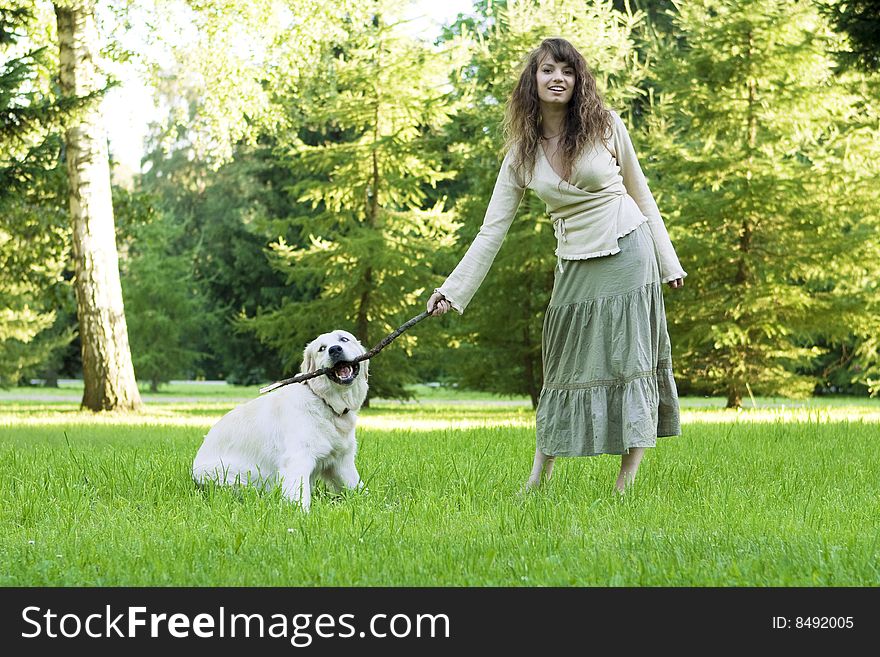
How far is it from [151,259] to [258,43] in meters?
15.5

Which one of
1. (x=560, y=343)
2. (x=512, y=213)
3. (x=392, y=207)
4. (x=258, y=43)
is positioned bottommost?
(x=560, y=343)

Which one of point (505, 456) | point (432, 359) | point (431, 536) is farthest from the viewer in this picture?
point (432, 359)

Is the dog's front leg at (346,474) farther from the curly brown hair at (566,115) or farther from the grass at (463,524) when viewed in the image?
the curly brown hair at (566,115)

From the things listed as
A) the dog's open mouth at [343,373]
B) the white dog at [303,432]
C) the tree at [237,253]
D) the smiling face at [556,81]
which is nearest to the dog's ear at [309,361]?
the white dog at [303,432]

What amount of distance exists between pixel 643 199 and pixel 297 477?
2.28 meters

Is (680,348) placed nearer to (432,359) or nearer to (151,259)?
(432,359)

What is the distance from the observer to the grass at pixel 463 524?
340 centimetres

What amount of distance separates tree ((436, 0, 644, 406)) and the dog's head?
915 cm

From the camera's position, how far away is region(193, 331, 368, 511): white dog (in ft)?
16.7

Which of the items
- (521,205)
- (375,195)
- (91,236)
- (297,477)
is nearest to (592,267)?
(297,477)

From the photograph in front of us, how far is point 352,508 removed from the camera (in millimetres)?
4492

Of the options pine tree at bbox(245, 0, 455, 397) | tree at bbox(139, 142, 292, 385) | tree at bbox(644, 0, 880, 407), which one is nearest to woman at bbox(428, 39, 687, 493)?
tree at bbox(644, 0, 880, 407)
